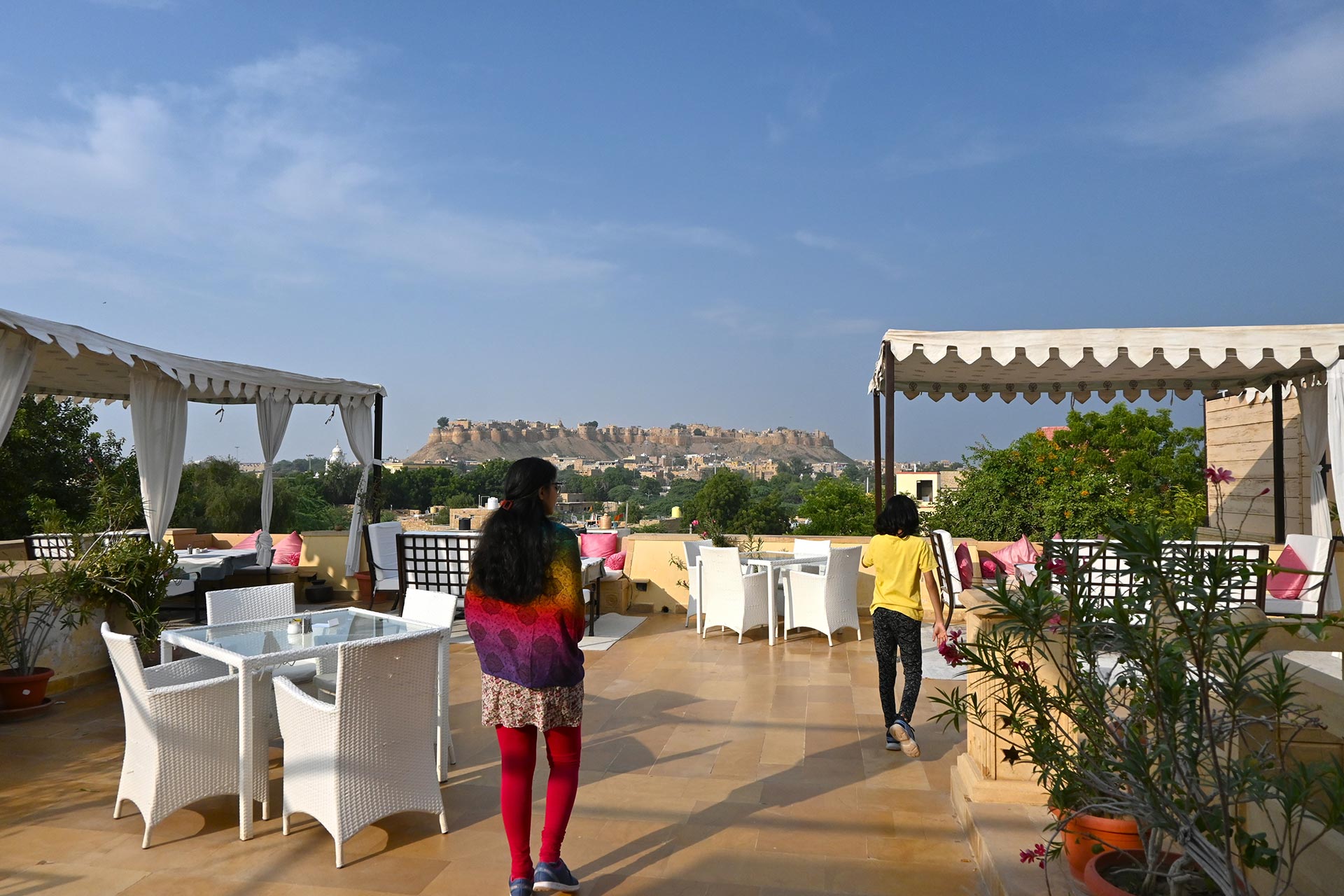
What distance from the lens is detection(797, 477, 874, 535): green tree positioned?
918 inches

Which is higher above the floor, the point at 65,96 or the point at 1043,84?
the point at 1043,84

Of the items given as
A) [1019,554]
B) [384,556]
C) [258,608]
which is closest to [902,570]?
[258,608]

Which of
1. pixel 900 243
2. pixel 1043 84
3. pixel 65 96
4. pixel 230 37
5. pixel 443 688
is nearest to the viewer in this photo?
pixel 443 688

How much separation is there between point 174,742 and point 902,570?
297 centimetres

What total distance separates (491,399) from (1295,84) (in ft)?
196

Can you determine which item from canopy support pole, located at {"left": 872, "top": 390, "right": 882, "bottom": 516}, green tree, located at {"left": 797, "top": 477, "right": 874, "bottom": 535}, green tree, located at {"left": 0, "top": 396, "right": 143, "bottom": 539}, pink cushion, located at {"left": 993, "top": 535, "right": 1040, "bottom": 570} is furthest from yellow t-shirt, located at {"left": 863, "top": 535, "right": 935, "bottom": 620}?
green tree, located at {"left": 797, "top": 477, "right": 874, "bottom": 535}

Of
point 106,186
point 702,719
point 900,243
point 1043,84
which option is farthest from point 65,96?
point 900,243

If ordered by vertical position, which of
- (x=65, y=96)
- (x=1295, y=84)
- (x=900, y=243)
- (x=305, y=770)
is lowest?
(x=305, y=770)

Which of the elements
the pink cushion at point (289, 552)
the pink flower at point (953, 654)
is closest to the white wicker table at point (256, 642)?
the pink flower at point (953, 654)

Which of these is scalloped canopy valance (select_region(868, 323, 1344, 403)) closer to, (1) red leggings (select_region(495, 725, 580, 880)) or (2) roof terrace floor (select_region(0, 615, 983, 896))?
(2) roof terrace floor (select_region(0, 615, 983, 896))

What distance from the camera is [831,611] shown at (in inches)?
251

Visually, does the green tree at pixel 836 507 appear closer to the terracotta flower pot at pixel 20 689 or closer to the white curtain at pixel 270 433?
the white curtain at pixel 270 433

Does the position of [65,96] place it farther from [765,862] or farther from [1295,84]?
[1295,84]

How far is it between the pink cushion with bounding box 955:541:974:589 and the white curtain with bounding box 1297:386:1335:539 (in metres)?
3.24
